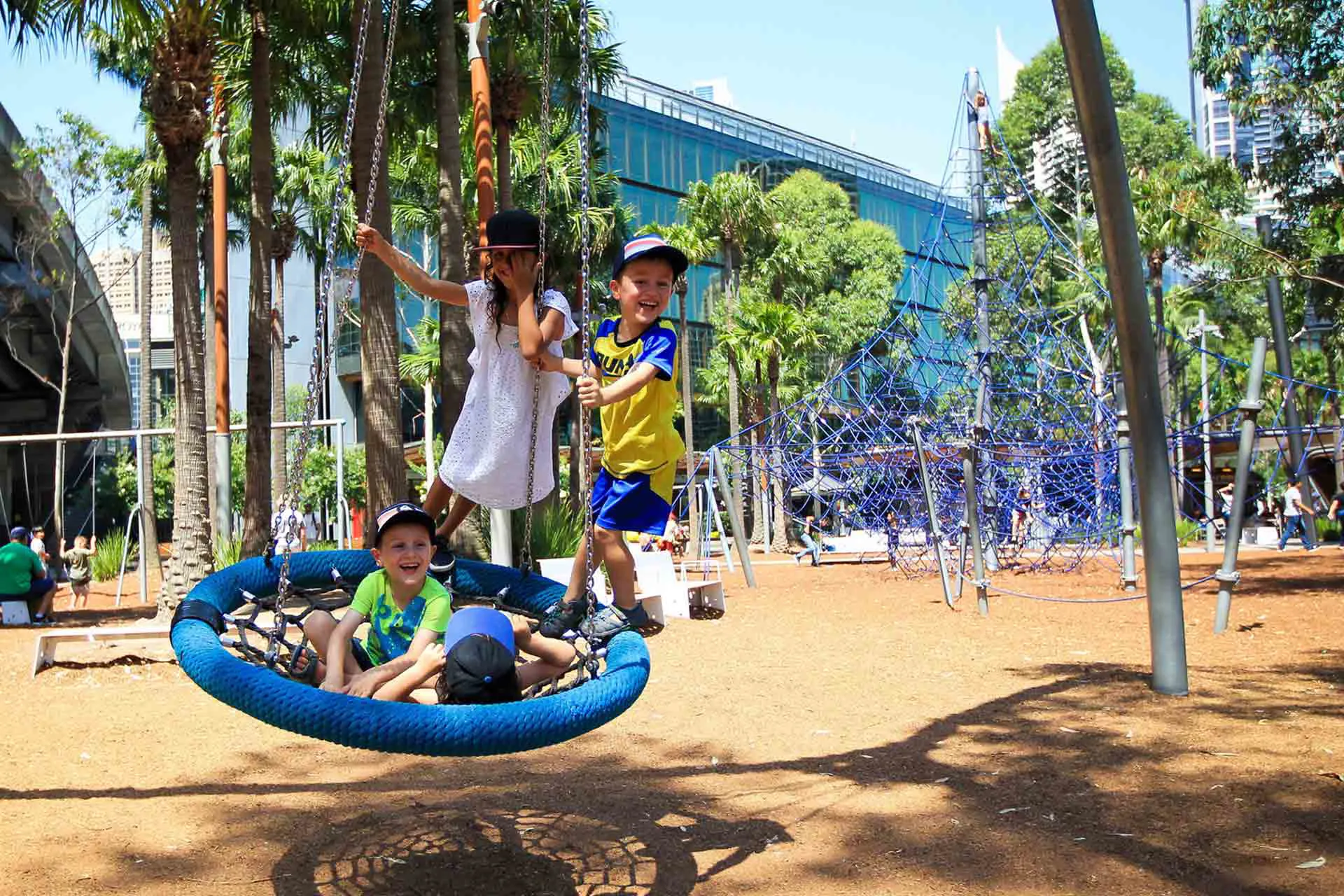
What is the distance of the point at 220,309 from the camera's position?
17.5 m

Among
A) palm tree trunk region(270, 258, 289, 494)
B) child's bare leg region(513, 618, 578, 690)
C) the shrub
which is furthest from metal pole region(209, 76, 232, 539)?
child's bare leg region(513, 618, 578, 690)

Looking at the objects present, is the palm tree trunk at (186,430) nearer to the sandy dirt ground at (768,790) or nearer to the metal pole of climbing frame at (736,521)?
the sandy dirt ground at (768,790)

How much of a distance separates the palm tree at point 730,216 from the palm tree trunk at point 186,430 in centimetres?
2172

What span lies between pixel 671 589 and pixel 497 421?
28.7 feet

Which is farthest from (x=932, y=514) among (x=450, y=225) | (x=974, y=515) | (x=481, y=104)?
(x=481, y=104)

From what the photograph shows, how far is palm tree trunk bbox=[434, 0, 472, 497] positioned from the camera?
43.2 feet

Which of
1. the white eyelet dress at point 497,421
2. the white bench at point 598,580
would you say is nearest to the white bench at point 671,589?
the white bench at point 598,580

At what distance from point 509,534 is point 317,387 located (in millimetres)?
6462

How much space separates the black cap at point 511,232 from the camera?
475 centimetres

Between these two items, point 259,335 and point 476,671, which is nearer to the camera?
point 476,671

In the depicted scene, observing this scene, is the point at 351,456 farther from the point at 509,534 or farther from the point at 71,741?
the point at 71,741

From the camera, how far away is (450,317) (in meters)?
13.5

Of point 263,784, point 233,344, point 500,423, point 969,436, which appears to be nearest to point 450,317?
point 969,436

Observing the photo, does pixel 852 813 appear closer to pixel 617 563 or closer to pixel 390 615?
pixel 617 563
